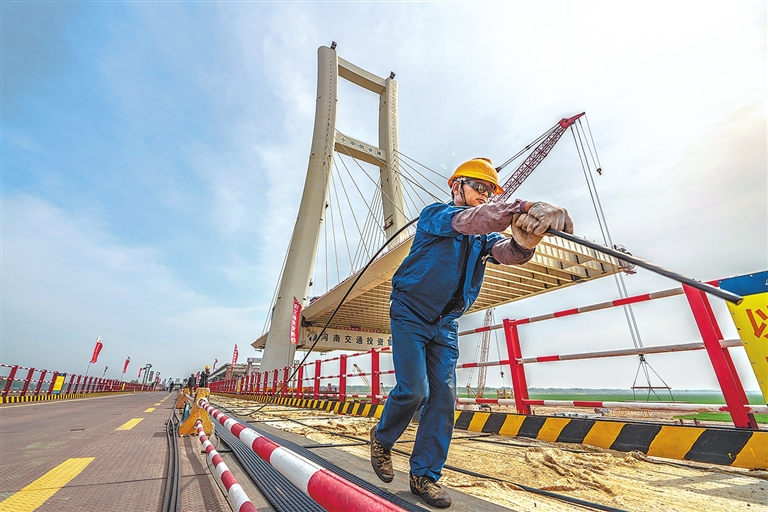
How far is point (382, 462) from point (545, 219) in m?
1.38

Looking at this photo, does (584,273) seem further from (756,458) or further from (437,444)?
(437,444)

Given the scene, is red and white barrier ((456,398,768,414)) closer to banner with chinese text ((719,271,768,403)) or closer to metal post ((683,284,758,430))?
metal post ((683,284,758,430))

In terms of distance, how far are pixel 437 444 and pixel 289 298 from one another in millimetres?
15807

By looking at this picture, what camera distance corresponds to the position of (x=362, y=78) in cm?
2180

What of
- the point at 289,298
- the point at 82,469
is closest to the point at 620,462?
the point at 82,469

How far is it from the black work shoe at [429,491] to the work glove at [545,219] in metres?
1.15

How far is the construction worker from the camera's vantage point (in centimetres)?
159

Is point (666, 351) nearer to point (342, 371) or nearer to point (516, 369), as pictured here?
point (516, 369)

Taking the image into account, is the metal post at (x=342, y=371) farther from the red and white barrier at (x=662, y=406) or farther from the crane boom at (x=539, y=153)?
the crane boom at (x=539, y=153)

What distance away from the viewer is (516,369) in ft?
12.2

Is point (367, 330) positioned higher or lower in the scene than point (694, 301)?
higher

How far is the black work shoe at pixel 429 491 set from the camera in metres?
1.46

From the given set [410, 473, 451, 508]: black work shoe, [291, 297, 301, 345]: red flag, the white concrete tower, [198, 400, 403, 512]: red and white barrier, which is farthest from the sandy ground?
[291, 297, 301, 345]: red flag

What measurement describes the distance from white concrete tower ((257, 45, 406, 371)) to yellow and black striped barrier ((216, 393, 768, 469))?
1124 cm
